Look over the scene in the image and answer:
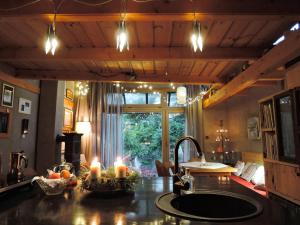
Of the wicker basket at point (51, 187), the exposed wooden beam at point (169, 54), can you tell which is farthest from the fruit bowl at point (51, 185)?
the exposed wooden beam at point (169, 54)

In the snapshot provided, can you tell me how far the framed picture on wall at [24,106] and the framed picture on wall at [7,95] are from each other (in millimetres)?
296

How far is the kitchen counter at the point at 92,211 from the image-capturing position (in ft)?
3.25

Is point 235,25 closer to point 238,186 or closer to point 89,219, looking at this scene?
point 238,186

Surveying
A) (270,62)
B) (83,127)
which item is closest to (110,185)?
(270,62)

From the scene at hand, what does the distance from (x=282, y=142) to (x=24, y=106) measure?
4.25m

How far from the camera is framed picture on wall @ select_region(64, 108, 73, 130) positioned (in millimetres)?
5887

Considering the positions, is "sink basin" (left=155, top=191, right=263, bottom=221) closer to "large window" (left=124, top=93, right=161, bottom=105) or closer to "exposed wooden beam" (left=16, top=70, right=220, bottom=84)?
"exposed wooden beam" (left=16, top=70, right=220, bottom=84)

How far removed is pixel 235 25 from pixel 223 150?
4283 millimetres

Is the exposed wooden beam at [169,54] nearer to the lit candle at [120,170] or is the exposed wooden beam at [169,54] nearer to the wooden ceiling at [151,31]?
the wooden ceiling at [151,31]

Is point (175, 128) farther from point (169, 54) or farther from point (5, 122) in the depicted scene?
point (5, 122)

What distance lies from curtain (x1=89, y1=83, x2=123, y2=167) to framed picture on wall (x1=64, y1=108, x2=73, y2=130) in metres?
0.57

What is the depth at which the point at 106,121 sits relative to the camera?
637 cm

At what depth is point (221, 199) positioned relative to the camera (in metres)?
1.44

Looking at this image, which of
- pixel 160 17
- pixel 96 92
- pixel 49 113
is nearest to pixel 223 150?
pixel 96 92
